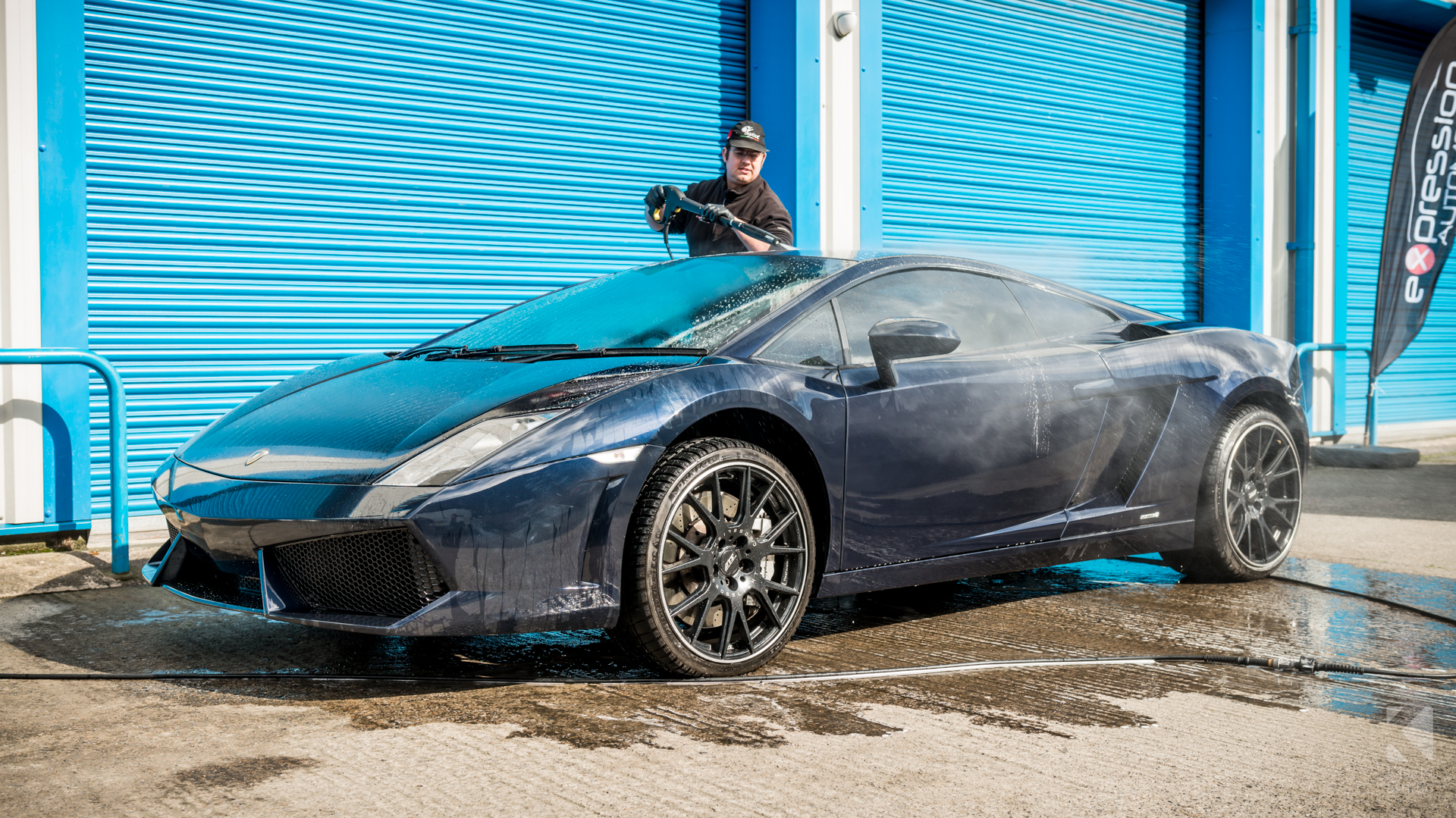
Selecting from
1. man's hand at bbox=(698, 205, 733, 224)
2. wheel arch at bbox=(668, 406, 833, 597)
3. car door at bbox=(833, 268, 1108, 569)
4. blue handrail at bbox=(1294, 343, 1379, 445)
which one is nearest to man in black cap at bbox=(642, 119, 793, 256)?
man's hand at bbox=(698, 205, 733, 224)

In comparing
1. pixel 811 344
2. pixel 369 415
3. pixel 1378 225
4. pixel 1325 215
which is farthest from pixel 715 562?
pixel 1378 225

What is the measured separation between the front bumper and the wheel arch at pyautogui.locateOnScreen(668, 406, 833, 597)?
0.29 metres

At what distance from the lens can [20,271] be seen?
5465 millimetres

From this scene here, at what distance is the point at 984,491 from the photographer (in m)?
3.71

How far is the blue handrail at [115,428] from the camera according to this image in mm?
4883

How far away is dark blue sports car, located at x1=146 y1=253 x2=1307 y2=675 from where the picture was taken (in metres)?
2.88

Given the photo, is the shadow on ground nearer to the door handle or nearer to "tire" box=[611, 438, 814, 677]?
"tire" box=[611, 438, 814, 677]

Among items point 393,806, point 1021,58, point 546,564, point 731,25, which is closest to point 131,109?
point 731,25


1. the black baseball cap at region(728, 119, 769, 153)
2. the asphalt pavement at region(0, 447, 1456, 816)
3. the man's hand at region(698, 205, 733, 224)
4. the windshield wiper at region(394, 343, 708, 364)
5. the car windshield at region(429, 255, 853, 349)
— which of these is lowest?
the asphalt pavement at region(0, 447, 1456, 816)

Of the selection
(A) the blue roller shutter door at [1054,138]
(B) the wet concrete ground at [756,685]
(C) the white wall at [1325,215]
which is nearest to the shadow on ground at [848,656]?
(B) the wet concrete ground at [756,685]

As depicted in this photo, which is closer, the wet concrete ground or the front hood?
the wet concrete ground

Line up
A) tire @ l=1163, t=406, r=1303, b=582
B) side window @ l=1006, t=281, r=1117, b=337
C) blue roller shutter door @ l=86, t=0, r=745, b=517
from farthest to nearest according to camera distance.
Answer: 1. blue roller shutter door @ l=86, t=0, r=745, b=517
2. tire @ l=1163, t=406, r=1303, b=582
3. side window @ l=1006, t=281, r=1117, b=337

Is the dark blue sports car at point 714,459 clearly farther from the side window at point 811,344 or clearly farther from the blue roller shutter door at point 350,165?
the blue roller shutter door at point 350,165

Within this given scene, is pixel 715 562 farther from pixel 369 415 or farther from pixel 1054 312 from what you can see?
pixel 1054 312
